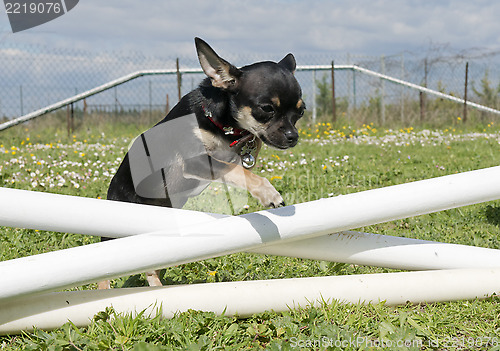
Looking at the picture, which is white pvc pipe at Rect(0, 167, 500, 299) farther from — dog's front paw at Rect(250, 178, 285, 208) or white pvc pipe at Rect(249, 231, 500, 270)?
white pvc pipe at Rect(249, 231, 500, 270)

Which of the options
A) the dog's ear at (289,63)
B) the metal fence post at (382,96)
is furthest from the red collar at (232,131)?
the metal fence post at (382,96)

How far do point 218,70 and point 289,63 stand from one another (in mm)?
640

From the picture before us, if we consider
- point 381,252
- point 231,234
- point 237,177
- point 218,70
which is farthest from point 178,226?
point 381,252

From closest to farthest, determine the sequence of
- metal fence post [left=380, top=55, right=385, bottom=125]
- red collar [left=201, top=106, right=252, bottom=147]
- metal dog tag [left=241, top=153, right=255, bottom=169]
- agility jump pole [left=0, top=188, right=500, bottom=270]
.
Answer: agility jump pole [left=0, top=188, right=500, bottom=270] < metal dog tag [left=241, top=153, right=255, bottom=169] < red collar [left=201, top=106, right=252, bottom=147] < metal fence post [left=380, top=55, right=385, bottom=125]

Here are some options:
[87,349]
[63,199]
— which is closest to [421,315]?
[87,349]

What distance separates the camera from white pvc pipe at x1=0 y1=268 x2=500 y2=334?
2.85 meters

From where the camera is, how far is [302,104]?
3.38 meters

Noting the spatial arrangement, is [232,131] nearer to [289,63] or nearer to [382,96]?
[289,63]

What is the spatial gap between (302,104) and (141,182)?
1.38 metres

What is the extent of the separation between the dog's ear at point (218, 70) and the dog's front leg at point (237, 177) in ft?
1.77

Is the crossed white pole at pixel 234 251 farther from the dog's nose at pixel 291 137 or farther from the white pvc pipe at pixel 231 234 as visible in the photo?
the dog's nose at pixel 291 137

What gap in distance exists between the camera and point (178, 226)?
2855 mm

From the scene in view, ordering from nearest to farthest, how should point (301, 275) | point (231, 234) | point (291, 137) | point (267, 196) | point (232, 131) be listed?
point (231, 234)
point (267, 196)
point (291, 137)
point (232, 131)
point (301, 275)

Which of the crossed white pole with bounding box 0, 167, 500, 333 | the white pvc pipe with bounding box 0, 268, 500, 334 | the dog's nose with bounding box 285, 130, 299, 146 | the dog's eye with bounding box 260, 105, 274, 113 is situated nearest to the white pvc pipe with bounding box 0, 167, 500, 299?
the crossed white pole with bounding box 0, 167, 500, 333
